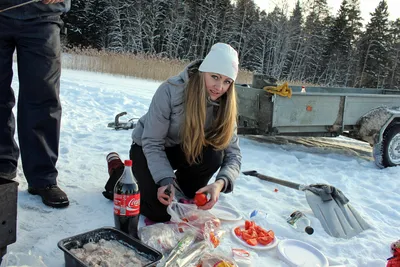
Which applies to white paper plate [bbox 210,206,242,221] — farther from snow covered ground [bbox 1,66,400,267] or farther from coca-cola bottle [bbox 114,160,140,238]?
coca-cola bottle [bbox 114,160,140,238]

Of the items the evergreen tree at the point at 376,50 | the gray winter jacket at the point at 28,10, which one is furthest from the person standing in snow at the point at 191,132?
the evergreen tree at the point at 376,50

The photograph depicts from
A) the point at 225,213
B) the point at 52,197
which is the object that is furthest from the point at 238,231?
the point at 52,197

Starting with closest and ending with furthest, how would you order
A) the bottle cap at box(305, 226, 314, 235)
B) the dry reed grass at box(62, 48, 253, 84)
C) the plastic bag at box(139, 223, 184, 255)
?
the plastic bag at box(139, 223, 184, 255)
the bottle cap at box(305, 226, 314, 235)
the dry reed grass at box(62, 48, 253, 84)

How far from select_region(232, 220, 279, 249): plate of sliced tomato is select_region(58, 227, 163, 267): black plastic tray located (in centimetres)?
82

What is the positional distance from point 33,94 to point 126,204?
105 centimetres

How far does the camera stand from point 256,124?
478cm

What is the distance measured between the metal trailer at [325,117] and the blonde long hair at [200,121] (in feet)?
6.85

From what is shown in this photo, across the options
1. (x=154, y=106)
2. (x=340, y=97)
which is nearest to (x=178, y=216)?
(x=154, y=106)

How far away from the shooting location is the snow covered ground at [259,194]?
225 centimetres

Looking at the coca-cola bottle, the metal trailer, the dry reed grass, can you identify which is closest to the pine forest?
the dry reed grass

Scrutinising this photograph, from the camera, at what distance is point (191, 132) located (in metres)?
2.41

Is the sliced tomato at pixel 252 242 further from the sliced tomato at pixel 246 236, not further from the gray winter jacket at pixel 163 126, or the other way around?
the gray winter jacket at pixel 163 126

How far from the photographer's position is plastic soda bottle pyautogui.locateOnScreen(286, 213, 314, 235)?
265 centimetres

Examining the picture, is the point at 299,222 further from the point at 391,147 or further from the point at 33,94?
the point at 391,147
